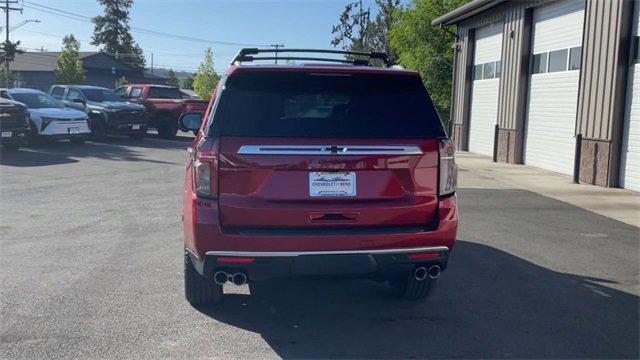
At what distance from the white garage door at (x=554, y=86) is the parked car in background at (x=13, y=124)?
45.5 ft

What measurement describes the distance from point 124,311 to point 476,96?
1922 cm

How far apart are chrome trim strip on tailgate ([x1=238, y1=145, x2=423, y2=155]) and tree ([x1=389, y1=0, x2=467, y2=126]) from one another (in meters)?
25.4

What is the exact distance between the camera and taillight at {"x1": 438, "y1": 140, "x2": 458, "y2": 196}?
4688 mm

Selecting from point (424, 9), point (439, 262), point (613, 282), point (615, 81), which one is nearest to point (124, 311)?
point (439, 262)

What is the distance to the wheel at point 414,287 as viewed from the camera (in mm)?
5492

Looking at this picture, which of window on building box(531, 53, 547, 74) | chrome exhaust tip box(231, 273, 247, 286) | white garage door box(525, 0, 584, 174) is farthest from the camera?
window on building box(531, 53, 547, 74)

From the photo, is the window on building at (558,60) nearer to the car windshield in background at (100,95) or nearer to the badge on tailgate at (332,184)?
the badge on tailgate at (332,184)

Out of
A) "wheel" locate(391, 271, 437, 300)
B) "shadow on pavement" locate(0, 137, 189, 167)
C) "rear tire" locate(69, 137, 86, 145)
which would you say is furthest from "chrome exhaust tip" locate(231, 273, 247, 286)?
"rear tire" locate(69, 137, 86, 145)

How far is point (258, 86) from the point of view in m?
4.73

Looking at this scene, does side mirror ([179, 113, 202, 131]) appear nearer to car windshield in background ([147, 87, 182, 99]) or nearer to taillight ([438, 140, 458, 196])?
taillight ([438, 140, 458, 196])

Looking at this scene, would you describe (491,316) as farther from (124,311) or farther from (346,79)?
(124,311)

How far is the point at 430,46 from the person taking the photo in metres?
31.1

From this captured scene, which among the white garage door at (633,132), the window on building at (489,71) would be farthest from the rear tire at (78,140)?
the white garage door at (633,132)

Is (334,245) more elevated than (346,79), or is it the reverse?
(346,79)
